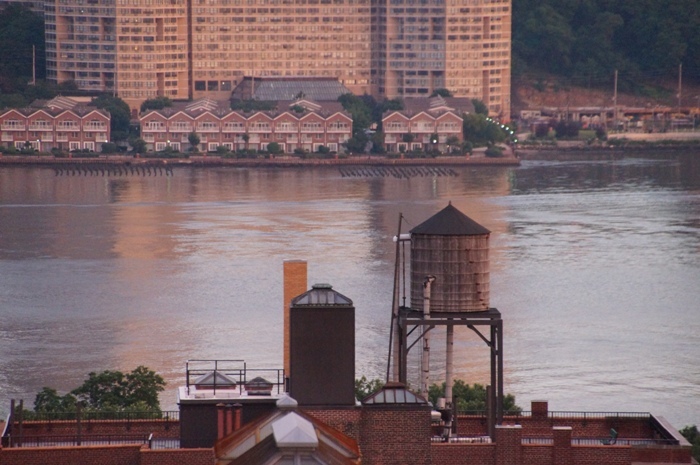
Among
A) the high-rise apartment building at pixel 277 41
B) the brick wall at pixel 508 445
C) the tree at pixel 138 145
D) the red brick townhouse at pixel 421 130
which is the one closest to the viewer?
the brick wall at pixel 508 445

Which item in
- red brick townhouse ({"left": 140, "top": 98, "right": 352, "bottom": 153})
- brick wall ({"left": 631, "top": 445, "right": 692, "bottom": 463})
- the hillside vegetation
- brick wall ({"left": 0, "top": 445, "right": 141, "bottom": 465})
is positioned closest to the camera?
brick wall ({"left": 0, "top": 445, "right": 141, "bottom": 465})

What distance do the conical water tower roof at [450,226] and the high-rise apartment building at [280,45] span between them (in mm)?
46035

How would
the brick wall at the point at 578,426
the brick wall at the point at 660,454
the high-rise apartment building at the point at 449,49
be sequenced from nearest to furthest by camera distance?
the brick wall at the point at 660,454 < the brick wall at the point at 578,426 < the high-rise apartment building at the point at 449,49

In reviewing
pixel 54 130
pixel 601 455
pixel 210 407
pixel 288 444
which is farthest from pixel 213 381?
pixel 54 130

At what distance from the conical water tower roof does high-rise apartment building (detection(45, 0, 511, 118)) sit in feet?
151

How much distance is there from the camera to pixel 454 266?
13.1 metres

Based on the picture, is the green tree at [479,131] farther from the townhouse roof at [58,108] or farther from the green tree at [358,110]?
the townhouse roof at [58,108]

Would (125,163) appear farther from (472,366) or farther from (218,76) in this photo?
(472,366)

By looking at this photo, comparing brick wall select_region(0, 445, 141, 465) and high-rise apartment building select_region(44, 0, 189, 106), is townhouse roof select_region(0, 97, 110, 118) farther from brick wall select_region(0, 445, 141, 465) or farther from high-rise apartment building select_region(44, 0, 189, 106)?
brick wall select_region(0, 445, 141, 465)

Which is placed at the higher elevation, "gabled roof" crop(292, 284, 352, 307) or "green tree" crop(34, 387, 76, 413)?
"gabled roof" crop(292, 284, 352, 307)

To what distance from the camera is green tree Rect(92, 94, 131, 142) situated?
54.7 metres

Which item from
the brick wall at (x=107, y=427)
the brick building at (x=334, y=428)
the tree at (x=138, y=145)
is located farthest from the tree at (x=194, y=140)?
the brick wall at (x=107, y=427)

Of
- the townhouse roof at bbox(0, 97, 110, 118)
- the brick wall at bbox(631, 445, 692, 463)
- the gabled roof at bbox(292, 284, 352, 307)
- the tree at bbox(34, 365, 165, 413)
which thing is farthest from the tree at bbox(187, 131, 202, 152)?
the gabled roof at bbox(292, 284, 352, 307)

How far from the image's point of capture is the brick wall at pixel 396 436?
10773 millimetres
